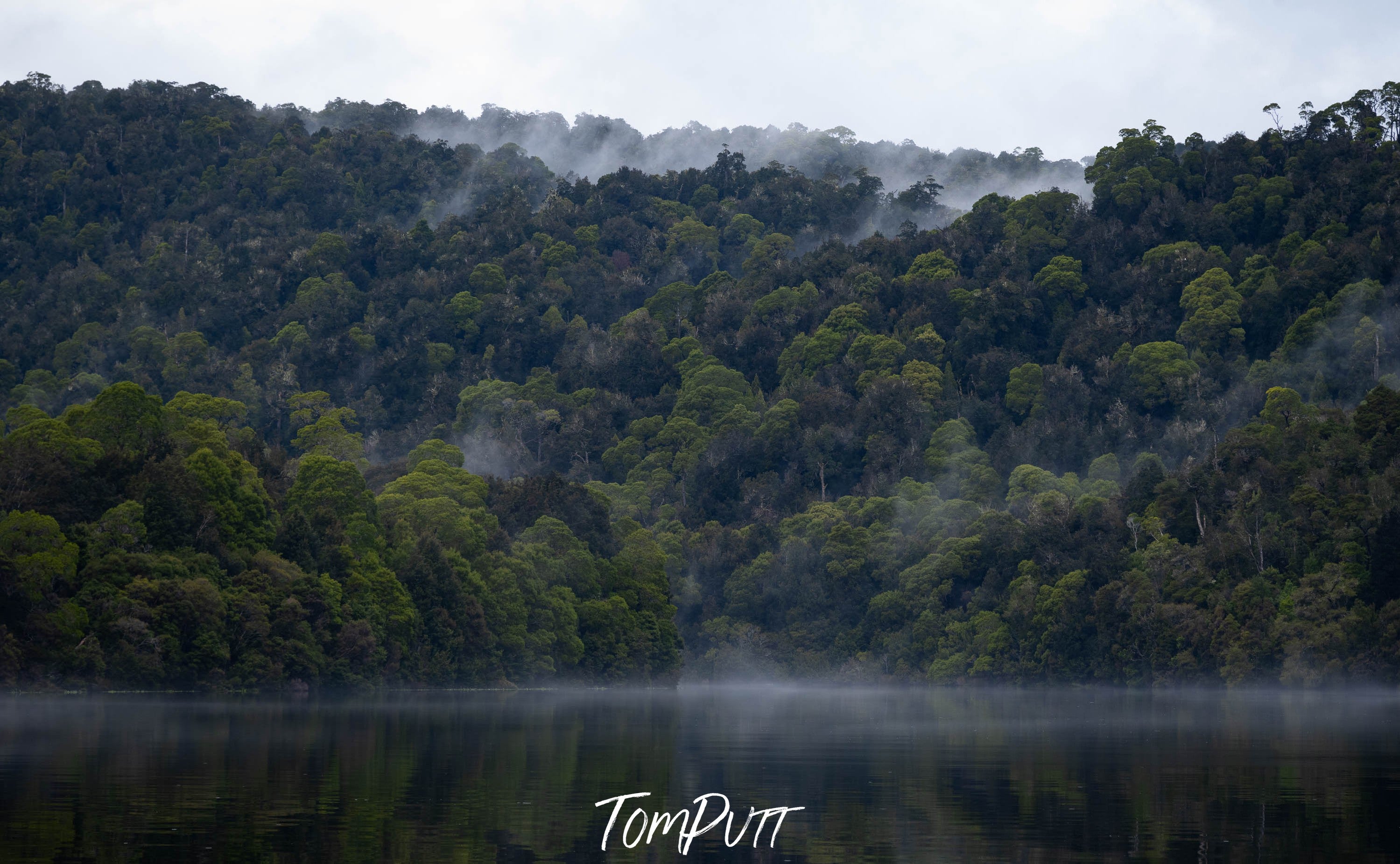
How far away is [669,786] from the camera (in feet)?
107

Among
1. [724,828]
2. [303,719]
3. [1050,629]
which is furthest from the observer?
[1050,629]

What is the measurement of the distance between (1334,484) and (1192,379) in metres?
59.1

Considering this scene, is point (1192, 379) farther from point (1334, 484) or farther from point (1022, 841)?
point (1022, 841)

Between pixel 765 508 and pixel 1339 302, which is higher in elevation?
pixel 1339 302

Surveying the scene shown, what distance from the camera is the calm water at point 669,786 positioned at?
2347 cm

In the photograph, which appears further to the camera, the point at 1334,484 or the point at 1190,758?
the point at 1334,484

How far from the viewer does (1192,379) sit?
6476 inches

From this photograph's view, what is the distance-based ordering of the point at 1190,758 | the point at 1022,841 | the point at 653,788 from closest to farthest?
the point at 1022,841 < the point at 653,788 < the point at 1190,758

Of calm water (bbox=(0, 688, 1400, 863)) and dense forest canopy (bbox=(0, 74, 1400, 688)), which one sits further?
dense forest canopy (bbox=(0, 74, 1400, 688))

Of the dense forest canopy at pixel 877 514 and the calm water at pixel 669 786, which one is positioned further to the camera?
the dense forest canopy at pixel 877 514

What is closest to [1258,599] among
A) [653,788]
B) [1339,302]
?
[1339,302]

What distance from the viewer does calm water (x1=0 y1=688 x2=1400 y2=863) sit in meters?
23.5

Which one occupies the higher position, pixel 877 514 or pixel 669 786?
pixel 877 514

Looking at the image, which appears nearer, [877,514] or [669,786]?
[669,786]
